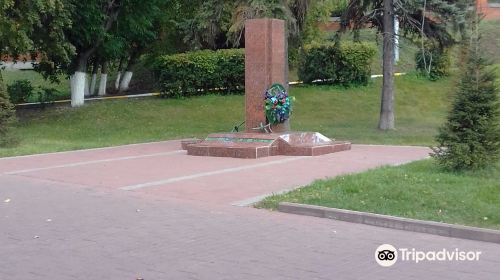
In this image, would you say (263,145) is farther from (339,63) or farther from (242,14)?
(339,63)

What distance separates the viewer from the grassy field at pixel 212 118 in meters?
20.8

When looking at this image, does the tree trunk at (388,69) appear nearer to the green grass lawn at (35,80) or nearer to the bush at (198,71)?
the bush at (198,71)

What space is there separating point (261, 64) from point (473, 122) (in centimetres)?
716

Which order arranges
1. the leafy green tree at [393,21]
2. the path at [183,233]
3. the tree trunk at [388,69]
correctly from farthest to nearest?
the tree trunk at [388,69] < the leafy green tree at [393,21] < the path at [183,233]

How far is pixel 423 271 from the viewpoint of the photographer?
635 cm

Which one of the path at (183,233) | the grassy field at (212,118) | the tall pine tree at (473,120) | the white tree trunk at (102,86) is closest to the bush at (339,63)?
the grassy field at (212,118)

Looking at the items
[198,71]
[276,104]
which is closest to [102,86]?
[198,71]

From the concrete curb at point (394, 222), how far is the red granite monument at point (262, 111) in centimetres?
685

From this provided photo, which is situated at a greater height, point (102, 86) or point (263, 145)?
point (102, 86)


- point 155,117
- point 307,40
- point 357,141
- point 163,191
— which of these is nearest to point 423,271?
point 163,191

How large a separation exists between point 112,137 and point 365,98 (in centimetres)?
1243

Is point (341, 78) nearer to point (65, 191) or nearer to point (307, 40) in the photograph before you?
point (307, 40)

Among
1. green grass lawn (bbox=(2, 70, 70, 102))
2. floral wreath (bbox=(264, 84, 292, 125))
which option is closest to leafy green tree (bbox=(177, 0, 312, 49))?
floral wreath (bbox=(264, 84, 292, 125))

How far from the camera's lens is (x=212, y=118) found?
84.2 feet
